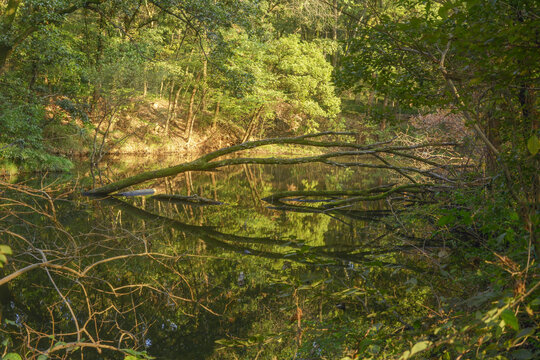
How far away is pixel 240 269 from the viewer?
5.85m

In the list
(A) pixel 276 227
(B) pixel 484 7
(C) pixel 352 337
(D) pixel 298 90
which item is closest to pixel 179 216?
(A) pixel 276 227

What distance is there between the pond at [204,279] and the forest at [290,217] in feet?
0.12

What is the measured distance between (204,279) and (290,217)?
13.7 ft

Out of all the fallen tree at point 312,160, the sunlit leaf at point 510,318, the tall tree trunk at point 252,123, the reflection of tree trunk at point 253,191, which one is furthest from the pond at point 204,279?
the tall tree trunk at point 252,123

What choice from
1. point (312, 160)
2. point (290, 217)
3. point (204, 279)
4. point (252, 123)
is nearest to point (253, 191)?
point (290, 217)

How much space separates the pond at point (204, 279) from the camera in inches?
125

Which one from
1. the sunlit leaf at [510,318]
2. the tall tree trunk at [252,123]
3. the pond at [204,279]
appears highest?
the sunlit leaf at [510,318]

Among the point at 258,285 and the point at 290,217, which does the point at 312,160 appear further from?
the point at 258,285

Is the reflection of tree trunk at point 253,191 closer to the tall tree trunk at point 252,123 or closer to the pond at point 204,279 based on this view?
the pond at point 204,279

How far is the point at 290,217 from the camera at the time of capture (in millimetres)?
9273

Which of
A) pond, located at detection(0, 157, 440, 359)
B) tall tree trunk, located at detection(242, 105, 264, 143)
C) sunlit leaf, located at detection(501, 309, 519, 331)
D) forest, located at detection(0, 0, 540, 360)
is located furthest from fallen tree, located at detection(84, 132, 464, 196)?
tall tree trunk, located at detection(242, 105, 264, 143)

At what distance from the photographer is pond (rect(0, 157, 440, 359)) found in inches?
125

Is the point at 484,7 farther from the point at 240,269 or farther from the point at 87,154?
the point at 87,154

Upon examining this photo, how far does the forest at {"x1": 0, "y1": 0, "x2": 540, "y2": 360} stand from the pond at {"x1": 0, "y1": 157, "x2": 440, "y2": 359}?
0.12 feet
